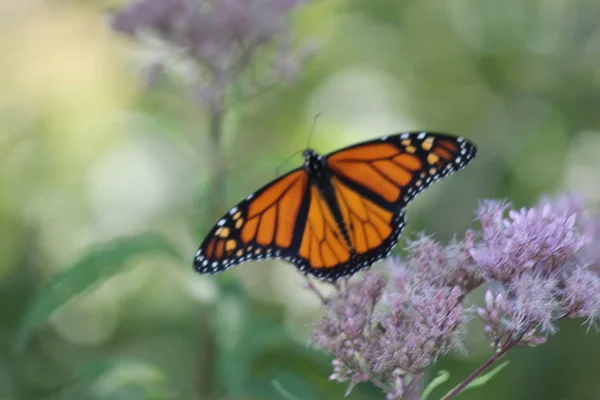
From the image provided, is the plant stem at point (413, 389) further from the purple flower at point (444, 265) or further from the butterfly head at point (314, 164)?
the butterfly head at point (314, 164)

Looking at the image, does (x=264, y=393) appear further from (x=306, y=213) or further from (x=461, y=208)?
(x=461, y=208)

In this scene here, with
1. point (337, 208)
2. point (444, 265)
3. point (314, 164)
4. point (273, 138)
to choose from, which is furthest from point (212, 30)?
point (273, 138)

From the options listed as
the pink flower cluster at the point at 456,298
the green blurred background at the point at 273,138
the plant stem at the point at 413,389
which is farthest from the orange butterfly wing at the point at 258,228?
the green blurred background at the point at 273,138

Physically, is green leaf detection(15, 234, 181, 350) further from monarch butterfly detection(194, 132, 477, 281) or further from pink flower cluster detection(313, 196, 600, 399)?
pink flower cluster detection(313, 196, 600, 399)

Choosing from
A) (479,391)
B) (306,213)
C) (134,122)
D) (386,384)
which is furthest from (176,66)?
(479,391)

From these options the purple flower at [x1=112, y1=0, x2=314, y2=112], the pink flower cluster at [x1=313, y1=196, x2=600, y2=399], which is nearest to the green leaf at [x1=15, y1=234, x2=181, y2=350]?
the purple flower at [x1=112, y1=0, x2=314, y2=112]

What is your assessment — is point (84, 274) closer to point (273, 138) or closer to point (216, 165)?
point (216, 165)
